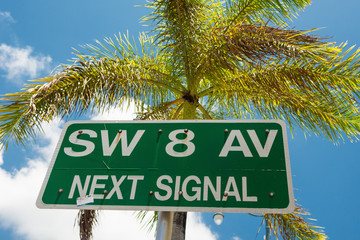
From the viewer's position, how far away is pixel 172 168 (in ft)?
6.02

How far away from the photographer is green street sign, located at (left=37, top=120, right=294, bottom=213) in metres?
1.72

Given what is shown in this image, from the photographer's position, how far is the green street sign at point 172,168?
5.65ft

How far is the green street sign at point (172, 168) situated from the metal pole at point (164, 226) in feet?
0.27

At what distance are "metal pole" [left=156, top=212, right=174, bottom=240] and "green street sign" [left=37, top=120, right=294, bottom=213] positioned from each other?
8cm

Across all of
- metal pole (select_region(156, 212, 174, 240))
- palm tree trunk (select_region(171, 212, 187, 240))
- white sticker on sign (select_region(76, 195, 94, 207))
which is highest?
palm tree trunk (select_region(171, 212, 187, 240))

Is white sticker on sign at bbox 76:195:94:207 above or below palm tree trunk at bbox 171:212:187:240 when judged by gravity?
below

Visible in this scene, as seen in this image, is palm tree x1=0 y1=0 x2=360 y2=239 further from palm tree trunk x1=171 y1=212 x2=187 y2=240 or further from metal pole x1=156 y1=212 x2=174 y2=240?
metal pole x1=156 y1=212 x2=174 y2=240

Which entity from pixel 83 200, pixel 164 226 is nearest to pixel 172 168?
pixel 164 226

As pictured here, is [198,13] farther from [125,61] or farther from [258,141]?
[258,141]

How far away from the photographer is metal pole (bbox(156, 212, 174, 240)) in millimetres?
1712

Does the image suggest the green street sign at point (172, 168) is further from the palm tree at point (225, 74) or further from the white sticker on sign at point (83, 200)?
the palm tree at point (225, 74)

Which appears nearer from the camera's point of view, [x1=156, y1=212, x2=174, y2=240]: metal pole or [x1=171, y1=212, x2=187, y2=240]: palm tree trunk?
[x1=156, y1=212, x2=174, y2=240]: metal pole

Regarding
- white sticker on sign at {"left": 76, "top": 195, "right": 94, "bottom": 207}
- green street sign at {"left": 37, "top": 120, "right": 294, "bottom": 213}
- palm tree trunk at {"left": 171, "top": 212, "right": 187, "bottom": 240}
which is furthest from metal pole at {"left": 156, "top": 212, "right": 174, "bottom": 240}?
palm tree trunk at {"left": 171, "top": 212, "right": 187, "bottom": 240}

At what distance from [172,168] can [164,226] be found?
30 cm
